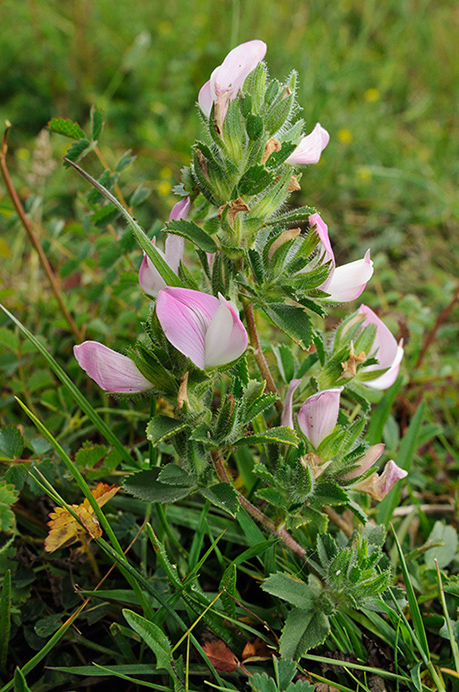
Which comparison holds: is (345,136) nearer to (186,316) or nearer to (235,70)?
(235,70)

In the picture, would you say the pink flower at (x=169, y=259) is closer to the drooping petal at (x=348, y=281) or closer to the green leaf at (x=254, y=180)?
the green leaf at (x=254, y=180)

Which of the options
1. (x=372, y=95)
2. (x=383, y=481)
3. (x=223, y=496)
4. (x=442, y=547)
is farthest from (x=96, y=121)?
(x=372, y=95)

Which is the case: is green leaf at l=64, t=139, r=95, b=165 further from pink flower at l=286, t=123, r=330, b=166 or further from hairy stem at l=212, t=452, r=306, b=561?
hairy stem at l=212, t=452, r=306, b=561

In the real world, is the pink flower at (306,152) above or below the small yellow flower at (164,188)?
above

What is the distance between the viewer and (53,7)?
3.44m

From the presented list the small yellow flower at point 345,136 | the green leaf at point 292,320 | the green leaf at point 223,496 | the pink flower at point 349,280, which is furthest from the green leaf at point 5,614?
the small yellow flower at point 345,136

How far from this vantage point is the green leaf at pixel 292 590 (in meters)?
1.01

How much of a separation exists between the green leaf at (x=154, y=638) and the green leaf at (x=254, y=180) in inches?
28.5

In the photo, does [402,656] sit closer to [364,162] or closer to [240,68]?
[240,68]

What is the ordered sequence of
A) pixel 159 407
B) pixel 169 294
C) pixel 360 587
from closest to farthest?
pixel 169 294 < pixel 360 587 < pixel 159 407

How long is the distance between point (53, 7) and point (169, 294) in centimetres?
342

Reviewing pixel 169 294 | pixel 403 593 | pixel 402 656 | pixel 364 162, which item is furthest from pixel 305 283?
pixel 364 162

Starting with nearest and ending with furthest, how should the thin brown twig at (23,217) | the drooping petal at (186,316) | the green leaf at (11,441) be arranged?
the drooping petal at (186,316) < the green leaf at (11,441) < the thin brown twig at (23,217)

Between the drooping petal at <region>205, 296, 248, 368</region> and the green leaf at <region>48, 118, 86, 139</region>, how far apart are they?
25.9 inches
